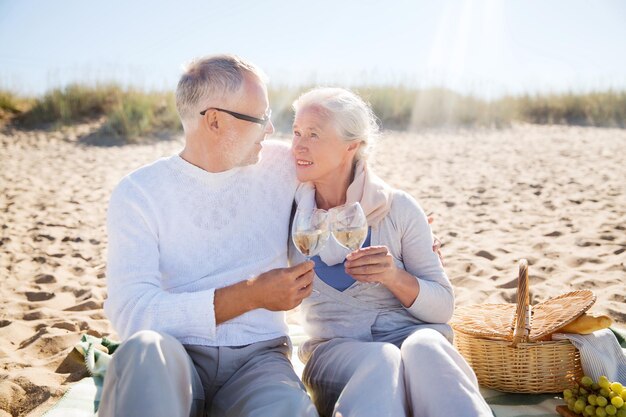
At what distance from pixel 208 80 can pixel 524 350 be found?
2.19 metres

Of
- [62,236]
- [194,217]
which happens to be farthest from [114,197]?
[62,236]

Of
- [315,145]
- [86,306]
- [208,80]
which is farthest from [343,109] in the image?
[86,306]

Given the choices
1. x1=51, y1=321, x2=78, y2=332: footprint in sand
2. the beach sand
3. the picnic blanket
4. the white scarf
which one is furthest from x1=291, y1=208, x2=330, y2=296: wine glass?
x1=51, y1=321, x2=78, y2=332: footprint in sand

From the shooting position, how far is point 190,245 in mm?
2930

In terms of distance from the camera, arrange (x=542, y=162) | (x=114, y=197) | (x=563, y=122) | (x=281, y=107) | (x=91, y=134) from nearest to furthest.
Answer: (x=114, y=197)
(x=542, y=162)
(x=91, y=134)
(x=281, y=107)
(x=563, y=122)

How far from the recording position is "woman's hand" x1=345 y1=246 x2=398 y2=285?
2656 mm

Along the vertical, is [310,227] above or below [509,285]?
above

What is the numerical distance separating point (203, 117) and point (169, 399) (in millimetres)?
1401

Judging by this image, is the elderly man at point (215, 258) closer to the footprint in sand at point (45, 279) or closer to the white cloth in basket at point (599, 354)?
the white cloth in basket at point (599, 354)

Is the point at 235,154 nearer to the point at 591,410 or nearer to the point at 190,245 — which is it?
the point at 190,245

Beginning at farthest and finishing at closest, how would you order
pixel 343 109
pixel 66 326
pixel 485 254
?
pixel 485 254 → pixel 66 326 → pixel 343 109

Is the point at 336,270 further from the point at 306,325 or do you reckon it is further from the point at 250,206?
the point at 250,206

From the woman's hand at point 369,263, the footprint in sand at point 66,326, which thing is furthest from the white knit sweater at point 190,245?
the footprint in sand at point 66,326

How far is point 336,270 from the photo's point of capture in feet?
10.4
